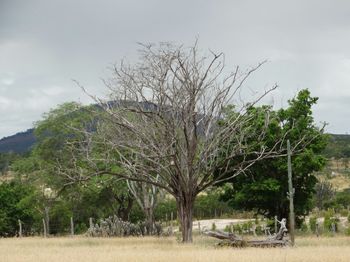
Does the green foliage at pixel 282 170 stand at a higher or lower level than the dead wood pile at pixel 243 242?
higher

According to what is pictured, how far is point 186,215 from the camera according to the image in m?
25.7

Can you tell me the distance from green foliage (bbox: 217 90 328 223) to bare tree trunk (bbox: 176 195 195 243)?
697 cm


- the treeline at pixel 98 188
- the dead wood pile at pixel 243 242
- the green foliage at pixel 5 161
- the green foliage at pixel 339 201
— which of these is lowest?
the dead wood pile at pixel 243 242

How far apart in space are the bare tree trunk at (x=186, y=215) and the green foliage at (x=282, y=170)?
6971 mm

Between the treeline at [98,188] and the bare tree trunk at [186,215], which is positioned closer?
the bare tree trunk at [186,215]

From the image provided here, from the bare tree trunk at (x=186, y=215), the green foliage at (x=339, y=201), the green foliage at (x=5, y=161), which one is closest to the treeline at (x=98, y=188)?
the bare tree trunk at (x=186, y=215)

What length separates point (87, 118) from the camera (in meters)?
43.1

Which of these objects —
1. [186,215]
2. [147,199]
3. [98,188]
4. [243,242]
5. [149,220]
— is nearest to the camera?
[243,242]

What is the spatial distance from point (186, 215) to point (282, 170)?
9.00m

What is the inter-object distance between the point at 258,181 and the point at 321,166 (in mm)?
3672

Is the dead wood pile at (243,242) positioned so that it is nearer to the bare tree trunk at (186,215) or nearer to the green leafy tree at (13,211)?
the bare tree trunk at (186,215)

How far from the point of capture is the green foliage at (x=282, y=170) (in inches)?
1245

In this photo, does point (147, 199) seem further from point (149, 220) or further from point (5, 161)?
point (5, 161)

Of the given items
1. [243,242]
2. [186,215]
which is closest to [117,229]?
[186,215]
